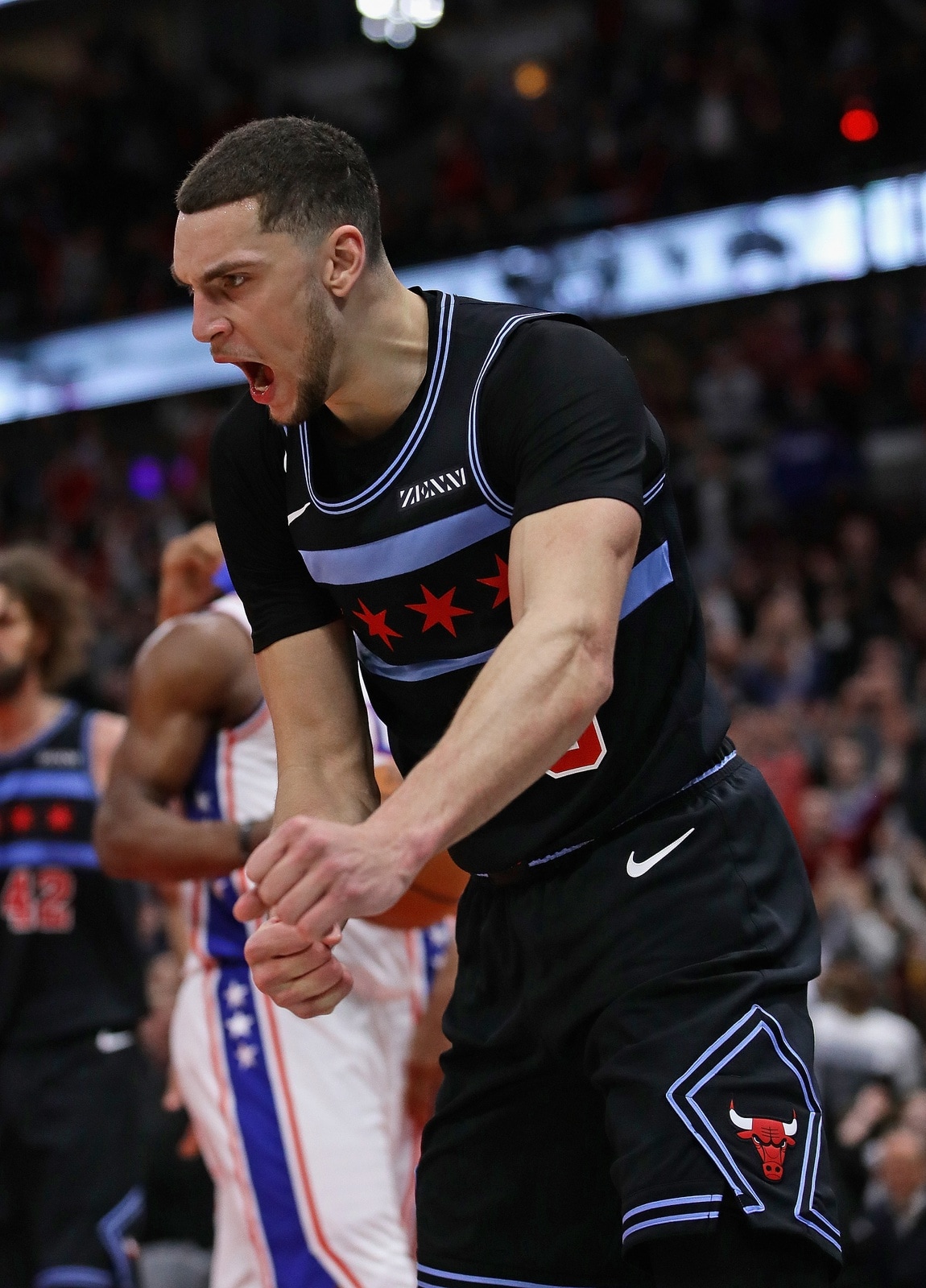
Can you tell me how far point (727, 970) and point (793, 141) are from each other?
13929mm

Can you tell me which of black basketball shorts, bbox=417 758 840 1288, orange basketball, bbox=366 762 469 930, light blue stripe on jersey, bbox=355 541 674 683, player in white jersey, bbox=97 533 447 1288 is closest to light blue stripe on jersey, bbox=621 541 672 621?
light blue stripe on jersey, bbox=355 541 674 683

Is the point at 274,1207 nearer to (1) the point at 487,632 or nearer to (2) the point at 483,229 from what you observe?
(1) the point at 487,632

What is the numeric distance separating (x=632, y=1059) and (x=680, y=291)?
13.7 meters

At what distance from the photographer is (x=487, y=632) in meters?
2.65

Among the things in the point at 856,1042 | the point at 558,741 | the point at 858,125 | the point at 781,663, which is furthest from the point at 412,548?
the point at 858,125

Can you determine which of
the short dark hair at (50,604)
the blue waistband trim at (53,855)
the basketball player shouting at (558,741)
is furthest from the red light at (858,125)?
the basketball player shouting at (558,741)

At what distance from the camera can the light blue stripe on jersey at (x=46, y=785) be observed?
5648 millimetres

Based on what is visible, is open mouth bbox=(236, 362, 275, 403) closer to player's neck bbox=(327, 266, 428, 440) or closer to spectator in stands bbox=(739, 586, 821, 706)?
player's neck bbox=(327, 266, 428, 440)

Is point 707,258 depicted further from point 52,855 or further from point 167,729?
point 167,729

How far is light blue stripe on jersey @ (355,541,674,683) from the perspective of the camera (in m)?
2.62

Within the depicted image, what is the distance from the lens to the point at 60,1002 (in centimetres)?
553

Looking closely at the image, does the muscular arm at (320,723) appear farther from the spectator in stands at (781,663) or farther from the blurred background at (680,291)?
the spectator in stands at (781,663)

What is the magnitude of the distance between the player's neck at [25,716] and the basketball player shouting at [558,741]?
3085 mm

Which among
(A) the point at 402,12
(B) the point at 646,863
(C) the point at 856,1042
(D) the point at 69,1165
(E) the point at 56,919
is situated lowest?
(C) the point at 856,1042
